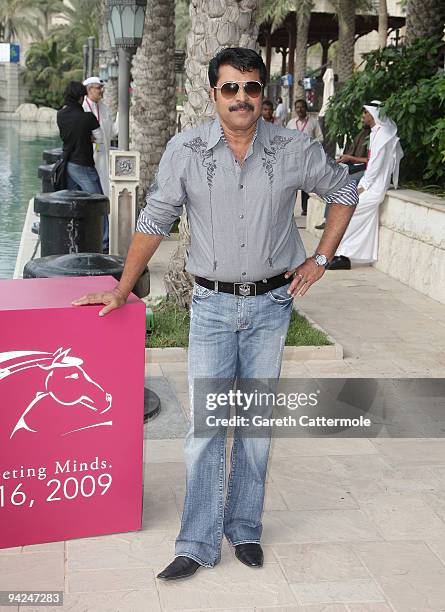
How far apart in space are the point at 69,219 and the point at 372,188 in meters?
4.08

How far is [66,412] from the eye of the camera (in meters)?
3.93

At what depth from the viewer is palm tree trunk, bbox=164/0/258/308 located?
7.68 meters

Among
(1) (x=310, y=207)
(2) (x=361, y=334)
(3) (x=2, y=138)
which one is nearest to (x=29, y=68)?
(3) (x=2, y=138)

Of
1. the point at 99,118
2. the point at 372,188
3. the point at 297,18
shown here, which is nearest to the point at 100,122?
the point at 99,118

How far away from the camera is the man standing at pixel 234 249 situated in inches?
143

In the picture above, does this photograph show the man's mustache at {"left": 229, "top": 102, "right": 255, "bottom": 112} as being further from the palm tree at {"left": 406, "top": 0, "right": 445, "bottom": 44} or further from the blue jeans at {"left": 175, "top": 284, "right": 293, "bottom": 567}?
the palm tree at {"left": 406, "top": 0, "right": 445, "bottom": 44}

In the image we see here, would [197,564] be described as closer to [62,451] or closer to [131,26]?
[62,451]

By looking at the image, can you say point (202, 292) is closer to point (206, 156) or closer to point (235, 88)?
point (206, 156)

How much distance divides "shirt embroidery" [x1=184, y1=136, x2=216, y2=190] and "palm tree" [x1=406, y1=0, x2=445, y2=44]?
11.1 metres

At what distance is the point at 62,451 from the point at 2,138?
37.9 meters

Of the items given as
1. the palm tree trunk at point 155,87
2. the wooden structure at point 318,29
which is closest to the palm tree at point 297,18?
the wooden structure at point 318,29

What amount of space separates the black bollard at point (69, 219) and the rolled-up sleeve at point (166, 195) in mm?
4785

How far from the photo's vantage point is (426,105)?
11289mm

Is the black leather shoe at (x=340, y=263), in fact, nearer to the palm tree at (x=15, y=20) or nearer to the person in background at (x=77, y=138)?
the person in background at (x=77, y=138)
